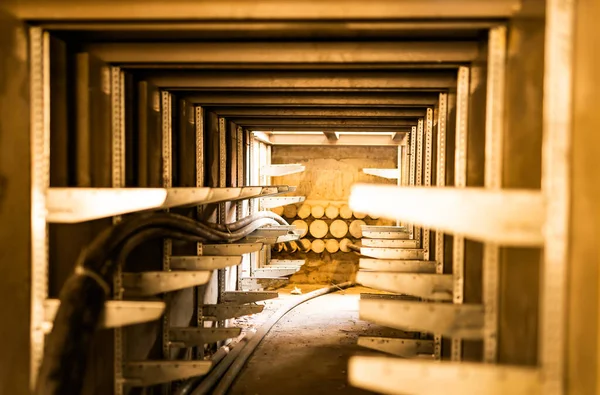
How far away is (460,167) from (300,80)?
1.54m

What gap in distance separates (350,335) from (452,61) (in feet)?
15.1

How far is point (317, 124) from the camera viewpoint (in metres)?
6.71

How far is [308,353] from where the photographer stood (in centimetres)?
628

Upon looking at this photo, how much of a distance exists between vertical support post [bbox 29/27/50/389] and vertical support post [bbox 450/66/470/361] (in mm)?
2531

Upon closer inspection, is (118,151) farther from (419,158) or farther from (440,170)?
(419,158)

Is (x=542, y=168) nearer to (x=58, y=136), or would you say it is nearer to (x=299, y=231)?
(x=58, y=136)

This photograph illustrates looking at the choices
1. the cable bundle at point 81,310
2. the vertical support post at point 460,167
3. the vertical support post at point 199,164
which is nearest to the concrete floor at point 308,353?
the vertical support post at point 199,164

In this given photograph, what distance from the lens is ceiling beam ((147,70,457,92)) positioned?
13.3ft

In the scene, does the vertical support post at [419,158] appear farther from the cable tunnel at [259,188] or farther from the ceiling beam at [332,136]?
the ceiling beam at [332,136]

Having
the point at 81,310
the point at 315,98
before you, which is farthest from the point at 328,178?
the point at 81,310

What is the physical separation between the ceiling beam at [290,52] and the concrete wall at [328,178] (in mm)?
7038

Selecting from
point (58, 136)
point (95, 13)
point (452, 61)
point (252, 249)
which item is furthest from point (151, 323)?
point (452, 61)

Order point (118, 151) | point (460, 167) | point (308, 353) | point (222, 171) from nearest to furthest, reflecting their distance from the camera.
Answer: point (460, 167) < point (118, 151) < point (222, 171) < point (308, 353)

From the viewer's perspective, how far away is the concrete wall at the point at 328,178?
34.5ft
